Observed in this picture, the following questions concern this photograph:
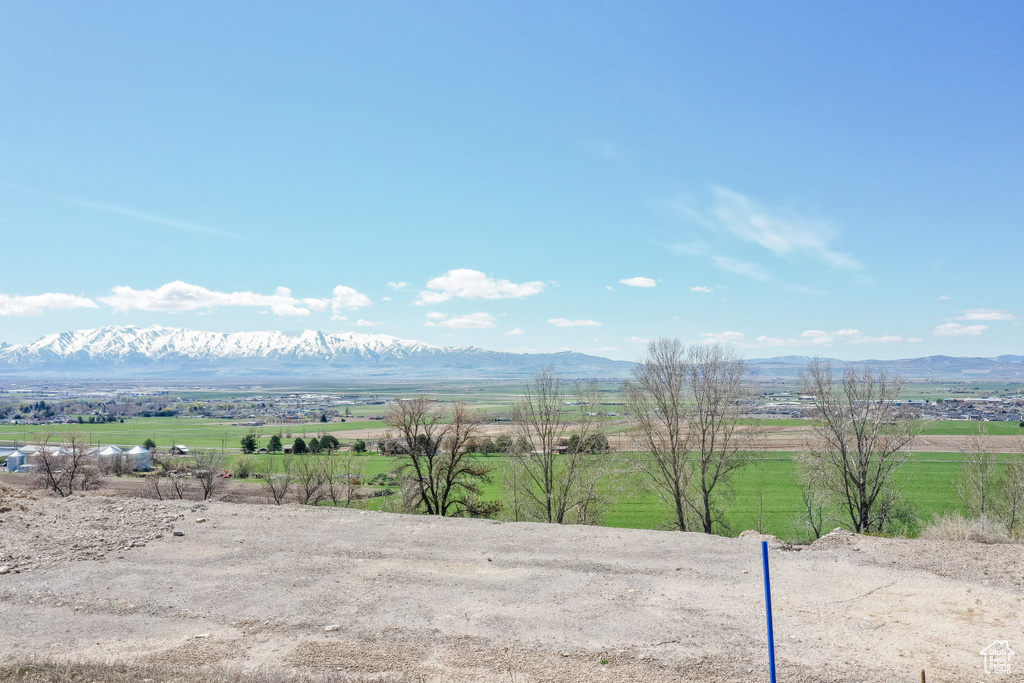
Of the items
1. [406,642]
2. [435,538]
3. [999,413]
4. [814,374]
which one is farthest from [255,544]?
[999,413]

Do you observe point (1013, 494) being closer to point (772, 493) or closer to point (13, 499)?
point (772, 493)

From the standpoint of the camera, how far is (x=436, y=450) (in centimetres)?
2739

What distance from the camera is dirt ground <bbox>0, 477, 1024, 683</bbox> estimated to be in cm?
871

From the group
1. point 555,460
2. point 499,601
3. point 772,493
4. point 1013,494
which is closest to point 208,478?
point 555,460

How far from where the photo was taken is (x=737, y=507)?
141 ft

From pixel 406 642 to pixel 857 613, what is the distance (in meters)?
8.14

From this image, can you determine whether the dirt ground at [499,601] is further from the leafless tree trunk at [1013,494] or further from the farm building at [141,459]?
the farm building at [141,459]

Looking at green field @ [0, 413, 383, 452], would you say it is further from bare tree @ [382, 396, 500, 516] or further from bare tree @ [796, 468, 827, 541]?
bare tree @ [796, 468, 827, 541]

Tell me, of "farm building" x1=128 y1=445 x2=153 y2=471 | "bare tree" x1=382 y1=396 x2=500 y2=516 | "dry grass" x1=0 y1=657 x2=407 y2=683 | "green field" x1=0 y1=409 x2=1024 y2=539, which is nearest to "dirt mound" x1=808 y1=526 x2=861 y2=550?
"dry grass" x1=0 y1=657 x2=407 y2=683

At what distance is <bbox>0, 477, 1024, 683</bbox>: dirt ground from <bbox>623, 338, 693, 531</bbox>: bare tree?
11928 mm

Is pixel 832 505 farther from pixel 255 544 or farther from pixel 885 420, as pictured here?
pixel 255 544

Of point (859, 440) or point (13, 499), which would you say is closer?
point (13, 499)

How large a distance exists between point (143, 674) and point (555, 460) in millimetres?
25075

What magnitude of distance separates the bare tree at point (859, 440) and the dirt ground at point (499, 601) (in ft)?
53.5
